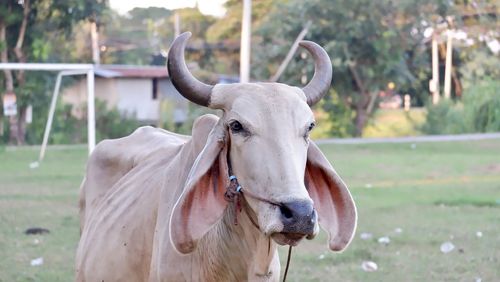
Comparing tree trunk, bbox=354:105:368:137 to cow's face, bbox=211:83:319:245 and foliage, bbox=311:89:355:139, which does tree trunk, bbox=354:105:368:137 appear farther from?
cow's face, bbox=211:83:319:245

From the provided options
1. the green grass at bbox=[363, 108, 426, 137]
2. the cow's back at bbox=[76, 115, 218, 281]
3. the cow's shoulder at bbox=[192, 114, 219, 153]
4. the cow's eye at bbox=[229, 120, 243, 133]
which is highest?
the cow's eye at bbox=[229, 120, 243, 133]

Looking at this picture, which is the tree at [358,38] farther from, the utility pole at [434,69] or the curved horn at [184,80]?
the curved horn at [184,80]

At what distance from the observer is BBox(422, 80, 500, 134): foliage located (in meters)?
30.6

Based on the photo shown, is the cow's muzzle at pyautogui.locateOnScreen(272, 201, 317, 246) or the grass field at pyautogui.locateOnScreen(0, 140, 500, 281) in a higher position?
the cow's muzzle at pyautogui.locateOnScreen(272, 201, 317, 246)

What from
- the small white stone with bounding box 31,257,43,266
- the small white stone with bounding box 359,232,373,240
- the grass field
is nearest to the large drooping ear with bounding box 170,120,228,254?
the grass field

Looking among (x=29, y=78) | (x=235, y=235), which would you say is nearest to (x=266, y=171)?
(x=235, y=235)

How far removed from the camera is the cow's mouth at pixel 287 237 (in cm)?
334

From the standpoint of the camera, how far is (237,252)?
3902 mm

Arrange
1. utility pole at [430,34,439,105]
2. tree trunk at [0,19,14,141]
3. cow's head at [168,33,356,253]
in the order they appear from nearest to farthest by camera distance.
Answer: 1. cow's head at [168,33,356,253]
2. tree trunk at [0,19,14,141]
3. utility pole at [430,34,439,105]

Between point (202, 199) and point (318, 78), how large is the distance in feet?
2.57

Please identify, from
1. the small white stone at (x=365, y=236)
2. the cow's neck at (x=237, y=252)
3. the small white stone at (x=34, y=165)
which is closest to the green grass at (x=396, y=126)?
the small white stone at (x=34, y=165)

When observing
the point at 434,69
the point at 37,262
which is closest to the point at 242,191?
the point at 37,262

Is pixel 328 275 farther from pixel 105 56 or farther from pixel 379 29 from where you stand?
pixel 105 56

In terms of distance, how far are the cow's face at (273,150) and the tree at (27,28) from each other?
23822 mm
